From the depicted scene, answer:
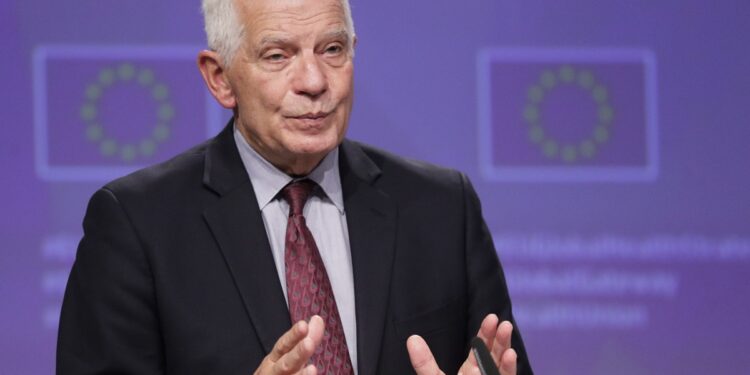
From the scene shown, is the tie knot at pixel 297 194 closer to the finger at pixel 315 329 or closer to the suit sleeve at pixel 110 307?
the suit sleeve at pixel 110 307

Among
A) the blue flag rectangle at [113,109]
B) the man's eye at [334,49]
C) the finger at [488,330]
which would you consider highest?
the man's eye at [334,49]

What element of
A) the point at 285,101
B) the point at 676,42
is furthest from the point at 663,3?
the point at 285,101

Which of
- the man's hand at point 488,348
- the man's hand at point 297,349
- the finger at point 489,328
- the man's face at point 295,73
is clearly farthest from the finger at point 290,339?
the man's face at point 295,73

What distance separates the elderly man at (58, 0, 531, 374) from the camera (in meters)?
2.13

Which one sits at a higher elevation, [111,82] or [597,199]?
[111,82]

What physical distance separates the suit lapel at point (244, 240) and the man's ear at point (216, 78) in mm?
81

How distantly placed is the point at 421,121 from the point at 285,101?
52.2 inches

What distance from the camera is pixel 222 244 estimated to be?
2.21 metres

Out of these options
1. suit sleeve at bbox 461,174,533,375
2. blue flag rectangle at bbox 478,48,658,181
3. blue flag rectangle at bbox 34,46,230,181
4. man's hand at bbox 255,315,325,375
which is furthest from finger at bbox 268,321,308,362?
blue flag rectangle at bbox 478,48,658,181

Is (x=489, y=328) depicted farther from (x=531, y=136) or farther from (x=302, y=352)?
(x=531, y=136)

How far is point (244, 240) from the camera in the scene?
2.21 meters

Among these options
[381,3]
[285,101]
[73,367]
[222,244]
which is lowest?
[73,367]

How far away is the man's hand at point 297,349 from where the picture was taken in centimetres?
175

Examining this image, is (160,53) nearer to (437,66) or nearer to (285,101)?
(437,66)
